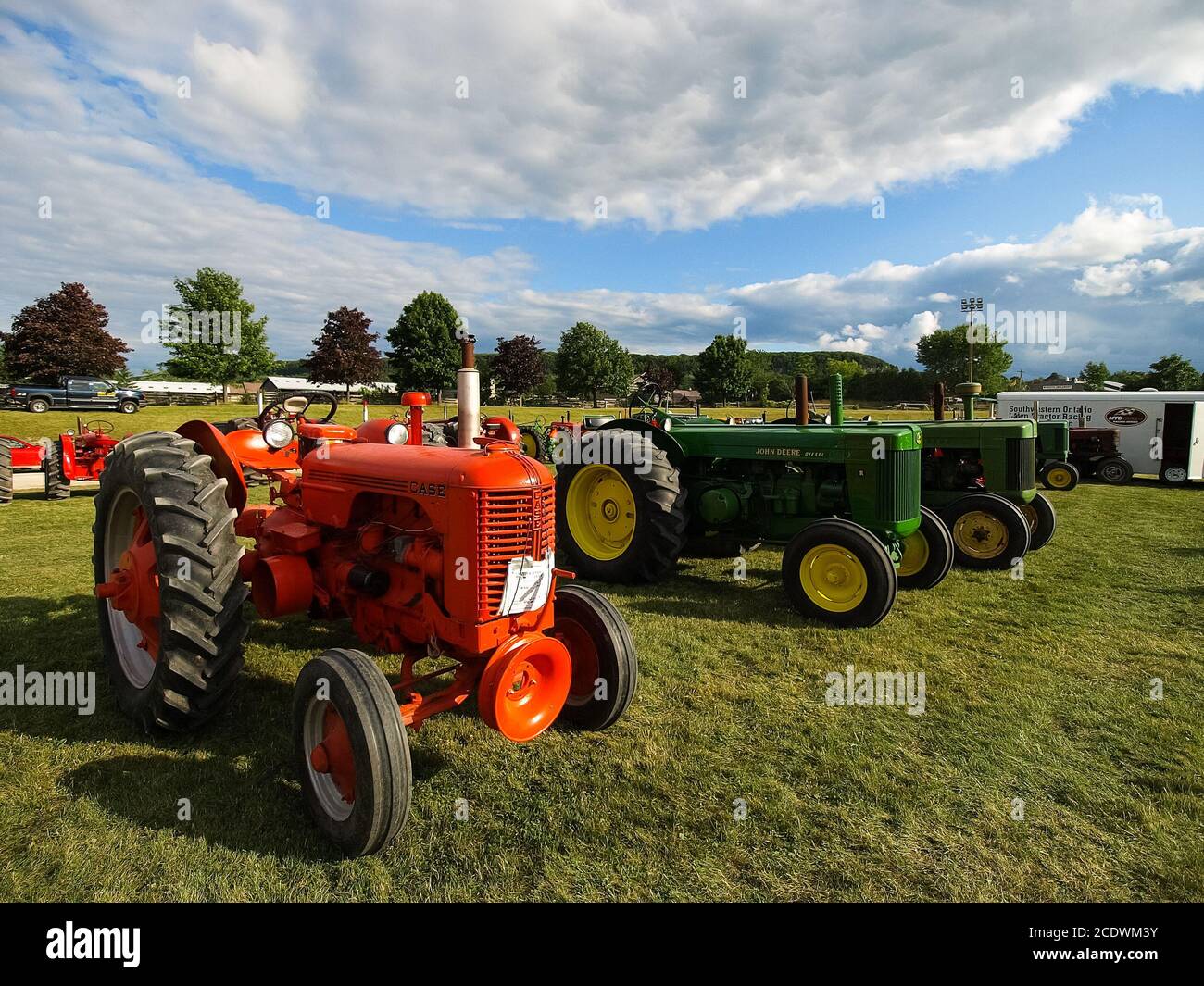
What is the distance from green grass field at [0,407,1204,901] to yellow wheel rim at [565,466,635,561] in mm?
1723

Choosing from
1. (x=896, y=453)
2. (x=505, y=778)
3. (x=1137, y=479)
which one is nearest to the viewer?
(x=505, y=778)

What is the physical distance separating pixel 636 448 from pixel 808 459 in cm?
154

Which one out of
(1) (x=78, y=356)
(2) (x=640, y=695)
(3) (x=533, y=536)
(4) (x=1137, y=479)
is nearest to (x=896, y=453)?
(2) (x=640, y=695)

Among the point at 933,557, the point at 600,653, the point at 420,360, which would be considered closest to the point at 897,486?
the point at 933,557

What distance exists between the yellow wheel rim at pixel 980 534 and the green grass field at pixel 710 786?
1982 millimetres

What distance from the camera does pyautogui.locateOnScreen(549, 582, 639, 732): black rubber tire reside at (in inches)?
123

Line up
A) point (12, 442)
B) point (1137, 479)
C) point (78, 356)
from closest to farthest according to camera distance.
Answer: point (12, 442), point (1137, 479), point (78, 356)

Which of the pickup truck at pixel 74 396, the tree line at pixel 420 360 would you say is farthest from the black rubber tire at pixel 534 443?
the pickup truck at pixel 74 396

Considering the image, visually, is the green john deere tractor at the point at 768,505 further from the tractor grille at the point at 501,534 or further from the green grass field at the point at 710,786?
the tractor grille at the point at 501,534

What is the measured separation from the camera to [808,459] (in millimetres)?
5918

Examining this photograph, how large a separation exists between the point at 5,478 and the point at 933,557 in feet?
42.6

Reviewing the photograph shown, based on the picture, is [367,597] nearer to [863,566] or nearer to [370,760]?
[370,760]

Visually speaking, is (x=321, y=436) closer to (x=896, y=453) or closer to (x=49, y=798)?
(x=49, y=798)

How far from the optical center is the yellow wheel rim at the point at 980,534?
21.9ft
